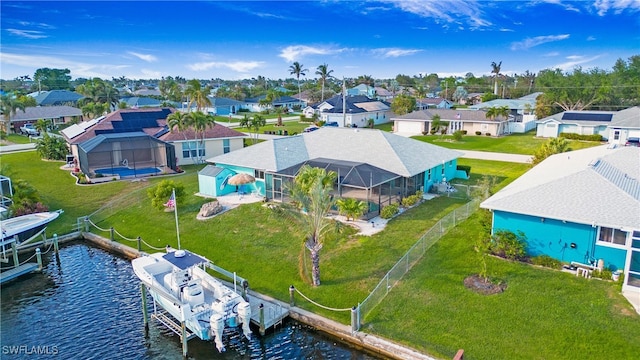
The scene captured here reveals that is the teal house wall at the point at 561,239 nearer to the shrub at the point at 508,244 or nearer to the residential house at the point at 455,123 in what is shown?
the shrub at the point at 508,244

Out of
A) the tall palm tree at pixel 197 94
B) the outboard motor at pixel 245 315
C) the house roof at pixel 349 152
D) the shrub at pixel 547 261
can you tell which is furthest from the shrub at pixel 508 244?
the tall palm tree at pixel 197 94

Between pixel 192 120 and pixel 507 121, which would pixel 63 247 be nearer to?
pixel 192 120

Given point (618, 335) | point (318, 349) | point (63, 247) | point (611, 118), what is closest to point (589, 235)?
point (618, 335)

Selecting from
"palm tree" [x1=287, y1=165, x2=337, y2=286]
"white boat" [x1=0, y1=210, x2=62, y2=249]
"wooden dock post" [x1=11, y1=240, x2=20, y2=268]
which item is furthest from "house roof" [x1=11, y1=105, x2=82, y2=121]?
"palm tree" [x1=287, y1=165, x2=337, y2=286]

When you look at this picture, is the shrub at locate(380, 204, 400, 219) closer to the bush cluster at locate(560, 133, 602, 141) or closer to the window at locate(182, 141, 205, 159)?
the window at locate(182, 141, 205, 159)

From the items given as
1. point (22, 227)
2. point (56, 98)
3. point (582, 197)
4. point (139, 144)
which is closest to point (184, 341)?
point (22, 227)
